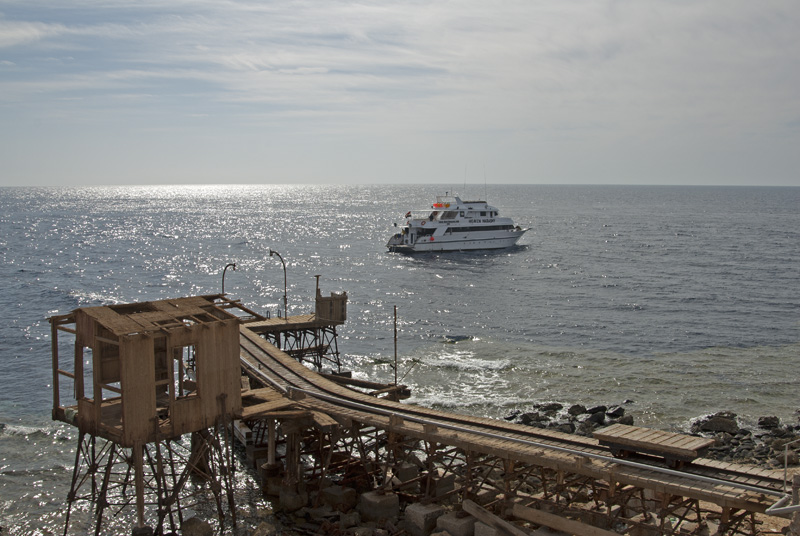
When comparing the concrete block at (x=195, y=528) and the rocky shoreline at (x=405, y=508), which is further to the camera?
the concrete block at (x=195, y=528)

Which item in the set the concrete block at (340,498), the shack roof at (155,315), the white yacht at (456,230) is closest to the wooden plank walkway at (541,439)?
the concrete block at (340,498)

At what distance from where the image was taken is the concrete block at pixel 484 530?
1744 centimetres

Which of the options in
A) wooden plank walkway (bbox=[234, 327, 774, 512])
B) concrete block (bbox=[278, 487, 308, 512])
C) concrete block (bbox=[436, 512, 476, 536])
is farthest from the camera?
concrete block (bbox=[278, 487, 308, 512])

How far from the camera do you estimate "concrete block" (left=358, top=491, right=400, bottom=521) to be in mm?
20203

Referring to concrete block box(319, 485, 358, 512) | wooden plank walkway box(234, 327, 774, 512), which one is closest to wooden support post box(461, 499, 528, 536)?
wooden plank walkway box(234, 327, 774, 512)

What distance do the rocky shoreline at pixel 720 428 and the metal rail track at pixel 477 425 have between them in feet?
37.0

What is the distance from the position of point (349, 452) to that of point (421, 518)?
4979mm

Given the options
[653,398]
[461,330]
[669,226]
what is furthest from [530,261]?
[669,226]

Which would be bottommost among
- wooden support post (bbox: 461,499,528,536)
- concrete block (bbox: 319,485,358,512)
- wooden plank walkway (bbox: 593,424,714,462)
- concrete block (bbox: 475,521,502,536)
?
concrete block (bbox: 319,485,358,512)

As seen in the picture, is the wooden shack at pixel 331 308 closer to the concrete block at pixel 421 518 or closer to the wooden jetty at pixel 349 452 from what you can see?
the wooden jetty at pixel 349 452

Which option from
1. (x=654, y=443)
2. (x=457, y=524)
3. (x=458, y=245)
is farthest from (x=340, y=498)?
(x=458, y=245)

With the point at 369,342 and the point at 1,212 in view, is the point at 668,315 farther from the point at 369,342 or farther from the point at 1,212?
the point at 1,212

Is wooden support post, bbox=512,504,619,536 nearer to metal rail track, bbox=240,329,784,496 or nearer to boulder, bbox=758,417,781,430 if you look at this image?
metal rail track, bbox=240,329,784,496

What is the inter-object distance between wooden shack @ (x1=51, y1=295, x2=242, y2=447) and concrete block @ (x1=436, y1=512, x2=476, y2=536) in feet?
22.5
